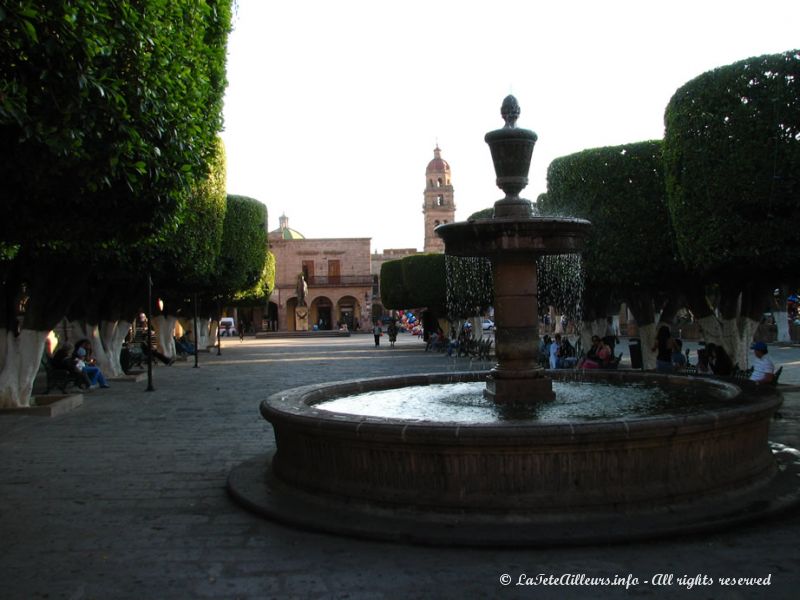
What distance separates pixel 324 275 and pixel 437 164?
58.8 ft

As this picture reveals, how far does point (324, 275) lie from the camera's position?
7512 cm

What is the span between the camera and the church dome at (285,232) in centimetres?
8618

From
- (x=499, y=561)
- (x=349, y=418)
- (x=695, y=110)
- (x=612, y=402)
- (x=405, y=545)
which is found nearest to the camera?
(x=499, y=561)

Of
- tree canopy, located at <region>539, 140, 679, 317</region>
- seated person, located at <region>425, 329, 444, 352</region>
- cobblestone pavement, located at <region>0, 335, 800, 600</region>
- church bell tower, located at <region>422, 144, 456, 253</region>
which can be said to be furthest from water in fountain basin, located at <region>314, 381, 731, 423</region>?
church bell tower, located at <region>422, 144, 456, 253</region>

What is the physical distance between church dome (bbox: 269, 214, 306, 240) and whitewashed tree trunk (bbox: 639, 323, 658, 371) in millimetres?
62628

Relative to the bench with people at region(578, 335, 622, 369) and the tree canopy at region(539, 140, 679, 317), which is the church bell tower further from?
the bench with people at region(578, 335, 622, 369)

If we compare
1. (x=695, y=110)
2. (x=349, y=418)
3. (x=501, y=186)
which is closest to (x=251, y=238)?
(x=695, y=110)

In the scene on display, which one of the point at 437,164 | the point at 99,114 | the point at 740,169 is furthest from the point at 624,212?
the point at 437,164

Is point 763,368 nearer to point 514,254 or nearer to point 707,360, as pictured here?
point 707,360

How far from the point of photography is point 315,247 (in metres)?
75.6

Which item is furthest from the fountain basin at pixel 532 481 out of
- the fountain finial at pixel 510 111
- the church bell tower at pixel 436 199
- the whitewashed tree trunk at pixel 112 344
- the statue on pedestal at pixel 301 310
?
the church bell tower at pixel 436 199

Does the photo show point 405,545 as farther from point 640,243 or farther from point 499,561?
point 640,243

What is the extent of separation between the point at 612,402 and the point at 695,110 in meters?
7.20

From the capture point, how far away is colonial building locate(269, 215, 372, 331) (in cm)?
7456
